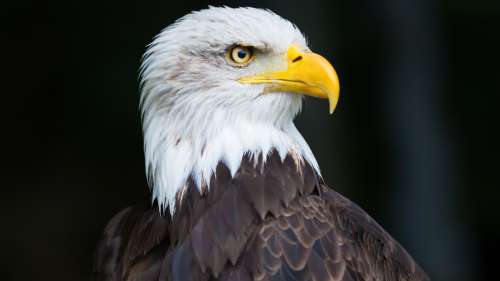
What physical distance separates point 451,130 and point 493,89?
86 centimetres

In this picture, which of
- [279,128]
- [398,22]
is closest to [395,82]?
[398,22]

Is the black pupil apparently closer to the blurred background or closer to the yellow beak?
the yellow beak

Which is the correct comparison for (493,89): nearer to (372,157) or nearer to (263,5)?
(372,157)

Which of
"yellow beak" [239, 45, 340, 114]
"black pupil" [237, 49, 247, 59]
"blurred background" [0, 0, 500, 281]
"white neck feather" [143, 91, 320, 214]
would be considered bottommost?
"blurred background" [0, 0, 500, 281]

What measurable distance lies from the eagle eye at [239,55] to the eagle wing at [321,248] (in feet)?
1.93

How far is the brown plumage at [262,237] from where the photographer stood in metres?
3.33

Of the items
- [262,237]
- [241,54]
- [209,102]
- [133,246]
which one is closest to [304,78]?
[241,54]

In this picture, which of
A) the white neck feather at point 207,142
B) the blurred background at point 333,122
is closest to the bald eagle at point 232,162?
the white neck feather at point 207,142

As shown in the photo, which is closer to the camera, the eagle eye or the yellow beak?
the yellow beak

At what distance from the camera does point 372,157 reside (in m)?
8.02

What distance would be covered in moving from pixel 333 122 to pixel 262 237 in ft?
13.1

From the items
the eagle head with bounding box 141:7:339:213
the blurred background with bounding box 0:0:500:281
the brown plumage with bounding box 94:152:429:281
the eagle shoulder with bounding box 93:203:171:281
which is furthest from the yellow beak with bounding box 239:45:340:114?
the blurred background with bounding box 0:0:500:281

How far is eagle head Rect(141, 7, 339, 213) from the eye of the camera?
3.60 meters

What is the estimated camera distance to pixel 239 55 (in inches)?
145
